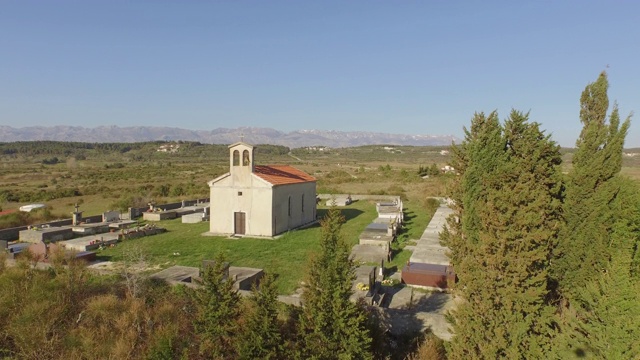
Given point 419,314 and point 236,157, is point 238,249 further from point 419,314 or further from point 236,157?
point 419,314

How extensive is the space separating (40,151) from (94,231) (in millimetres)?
155424

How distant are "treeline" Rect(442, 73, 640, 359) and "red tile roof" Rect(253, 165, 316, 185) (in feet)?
46.8

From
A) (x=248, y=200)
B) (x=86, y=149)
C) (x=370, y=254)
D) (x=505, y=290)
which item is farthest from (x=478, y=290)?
(x=86, y=149)

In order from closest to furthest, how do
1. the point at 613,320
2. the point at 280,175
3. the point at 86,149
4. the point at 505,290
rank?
the point at 613,320 → the point at 505,290 → the point at 280,175 → the point at 86,149

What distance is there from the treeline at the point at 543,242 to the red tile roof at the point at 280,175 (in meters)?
14.3

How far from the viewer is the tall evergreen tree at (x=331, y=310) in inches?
373

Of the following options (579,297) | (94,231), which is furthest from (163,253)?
(579,297)

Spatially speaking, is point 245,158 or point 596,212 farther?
point 245,158

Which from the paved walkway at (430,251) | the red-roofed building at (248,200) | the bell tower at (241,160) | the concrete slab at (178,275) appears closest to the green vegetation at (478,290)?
the concrete slab at (178,275)

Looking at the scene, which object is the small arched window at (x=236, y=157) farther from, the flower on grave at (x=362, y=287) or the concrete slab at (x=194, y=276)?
the flower on grave at (x=362, y=287)

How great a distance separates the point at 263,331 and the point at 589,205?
34.5ft

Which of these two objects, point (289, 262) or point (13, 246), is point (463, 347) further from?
point (13, 246)

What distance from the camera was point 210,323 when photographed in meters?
9.89

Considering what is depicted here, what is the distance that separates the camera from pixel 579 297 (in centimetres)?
1202
